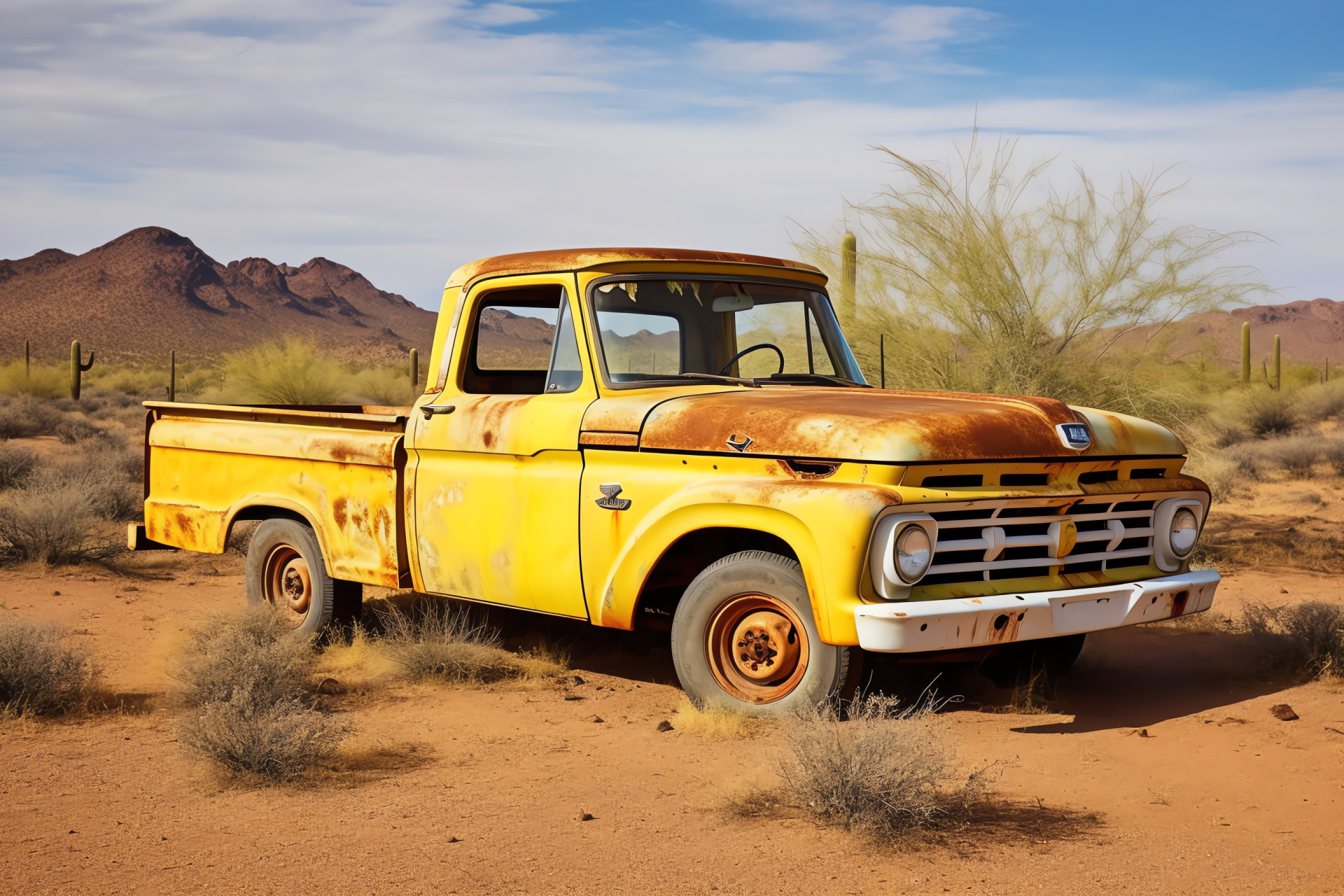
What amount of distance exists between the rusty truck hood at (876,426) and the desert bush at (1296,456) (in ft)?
48.7

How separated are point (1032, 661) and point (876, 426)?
2309mm

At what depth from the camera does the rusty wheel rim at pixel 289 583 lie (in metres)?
7.50

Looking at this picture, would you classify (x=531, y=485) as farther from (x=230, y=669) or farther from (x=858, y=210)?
(x=858, y=210)

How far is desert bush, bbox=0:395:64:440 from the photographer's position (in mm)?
23703

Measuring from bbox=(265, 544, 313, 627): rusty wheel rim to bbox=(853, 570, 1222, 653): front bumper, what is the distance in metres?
4.06

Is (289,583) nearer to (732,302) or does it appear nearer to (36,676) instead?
(36,676)

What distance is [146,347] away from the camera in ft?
269

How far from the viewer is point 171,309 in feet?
312

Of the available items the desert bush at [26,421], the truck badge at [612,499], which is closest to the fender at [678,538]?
the truck badge at [612,499]

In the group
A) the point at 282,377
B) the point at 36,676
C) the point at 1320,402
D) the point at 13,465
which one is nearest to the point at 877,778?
the point at 36,676

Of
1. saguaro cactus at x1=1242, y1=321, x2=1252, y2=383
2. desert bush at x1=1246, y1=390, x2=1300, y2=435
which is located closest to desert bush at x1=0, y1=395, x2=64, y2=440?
desert bush at x1=1246, y1=390, x2=1300, y2=435

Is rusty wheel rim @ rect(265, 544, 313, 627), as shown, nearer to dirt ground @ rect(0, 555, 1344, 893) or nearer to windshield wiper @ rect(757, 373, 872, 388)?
dirt ground @ rect(0, 555, 1344, 893)

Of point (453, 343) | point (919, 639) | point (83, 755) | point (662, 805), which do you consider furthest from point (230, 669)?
point (919, 639)

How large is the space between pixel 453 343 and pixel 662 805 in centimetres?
302
